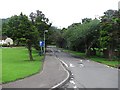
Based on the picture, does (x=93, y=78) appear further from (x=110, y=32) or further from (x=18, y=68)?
(x=110, y=32)

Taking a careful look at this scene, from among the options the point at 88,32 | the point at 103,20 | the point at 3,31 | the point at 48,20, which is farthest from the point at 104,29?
the point at 3,31

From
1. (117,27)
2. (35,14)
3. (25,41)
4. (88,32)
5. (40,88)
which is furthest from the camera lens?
(35,14)

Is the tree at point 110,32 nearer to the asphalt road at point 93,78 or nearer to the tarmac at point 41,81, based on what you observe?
the asphalt road at point 93,78

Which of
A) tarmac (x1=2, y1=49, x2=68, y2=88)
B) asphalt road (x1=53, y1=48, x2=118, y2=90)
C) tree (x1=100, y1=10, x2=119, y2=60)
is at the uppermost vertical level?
tree (x1=100, y1=10, x2=119, y2=60)

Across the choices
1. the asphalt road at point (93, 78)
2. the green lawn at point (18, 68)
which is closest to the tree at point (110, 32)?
the green lawn at point (18, 68)

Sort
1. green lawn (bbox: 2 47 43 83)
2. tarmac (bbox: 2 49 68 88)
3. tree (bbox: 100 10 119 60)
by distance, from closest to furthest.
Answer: tarmac (bbox: 2 49 68 88) < green lawn (bbox: 2 47 43 83) < tree (bbox: 100 10 119 60)

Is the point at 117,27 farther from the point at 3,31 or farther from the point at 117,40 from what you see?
the point at 3,31

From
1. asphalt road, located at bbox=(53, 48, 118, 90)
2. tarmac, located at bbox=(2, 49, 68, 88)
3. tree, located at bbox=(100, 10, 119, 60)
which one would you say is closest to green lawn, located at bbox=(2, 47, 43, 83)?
tarmac, located at bbox=(2, 49, 68, 88)

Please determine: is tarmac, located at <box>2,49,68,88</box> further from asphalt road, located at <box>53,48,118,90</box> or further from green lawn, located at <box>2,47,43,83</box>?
green lawn, located at <box>2,47,43,83</box>

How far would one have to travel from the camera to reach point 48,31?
77.2m

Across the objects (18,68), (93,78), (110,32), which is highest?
(110,32)

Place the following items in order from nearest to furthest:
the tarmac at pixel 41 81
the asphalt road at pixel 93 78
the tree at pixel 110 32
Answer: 1. the tarmac at pixel 41 81
2. the asphalt road at pixel 93 78
3. the tree at pixel 110 32

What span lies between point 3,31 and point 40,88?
107277 mm

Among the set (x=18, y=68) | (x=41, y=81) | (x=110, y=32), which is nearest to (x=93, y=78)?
(x=41, y=81)
